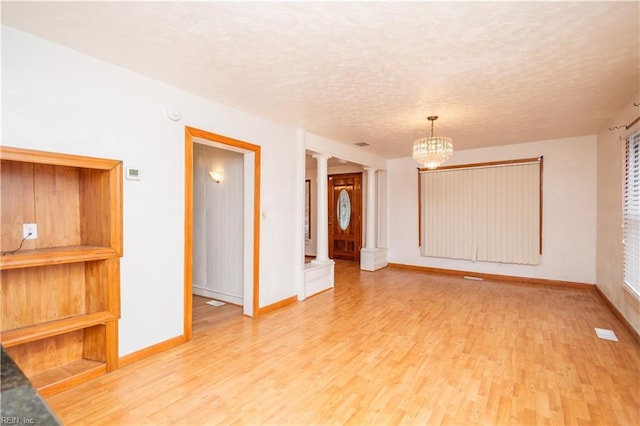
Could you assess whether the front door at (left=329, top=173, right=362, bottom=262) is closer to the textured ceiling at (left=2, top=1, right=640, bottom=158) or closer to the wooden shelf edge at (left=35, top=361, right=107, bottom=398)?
the textured ceiling at (left=2, top=1, right=640, bottom=158)

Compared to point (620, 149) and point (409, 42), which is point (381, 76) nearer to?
point (409, 42)

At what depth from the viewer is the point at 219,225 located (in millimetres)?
4598

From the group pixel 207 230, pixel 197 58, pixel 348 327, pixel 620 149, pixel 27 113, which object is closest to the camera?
pixel 27 113

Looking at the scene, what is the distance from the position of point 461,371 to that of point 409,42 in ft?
8.88

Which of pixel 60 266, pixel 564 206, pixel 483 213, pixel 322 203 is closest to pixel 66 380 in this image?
pixel 60 266

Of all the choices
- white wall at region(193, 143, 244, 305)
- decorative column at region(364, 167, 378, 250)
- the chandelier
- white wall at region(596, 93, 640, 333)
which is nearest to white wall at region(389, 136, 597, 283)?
white wall at region(596, 93, 640, 333)

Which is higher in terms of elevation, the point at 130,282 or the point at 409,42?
the point at 409,42

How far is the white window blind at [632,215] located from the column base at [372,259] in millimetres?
4124

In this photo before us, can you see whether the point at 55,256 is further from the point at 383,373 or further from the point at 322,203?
the point at 322,203

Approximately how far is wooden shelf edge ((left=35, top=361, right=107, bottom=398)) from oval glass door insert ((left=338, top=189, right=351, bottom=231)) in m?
6.70

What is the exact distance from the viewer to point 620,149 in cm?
390

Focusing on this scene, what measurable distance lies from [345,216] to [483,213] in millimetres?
3596

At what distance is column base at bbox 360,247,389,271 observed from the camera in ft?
22.9

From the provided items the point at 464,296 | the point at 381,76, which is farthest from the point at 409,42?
the point at 464,296
